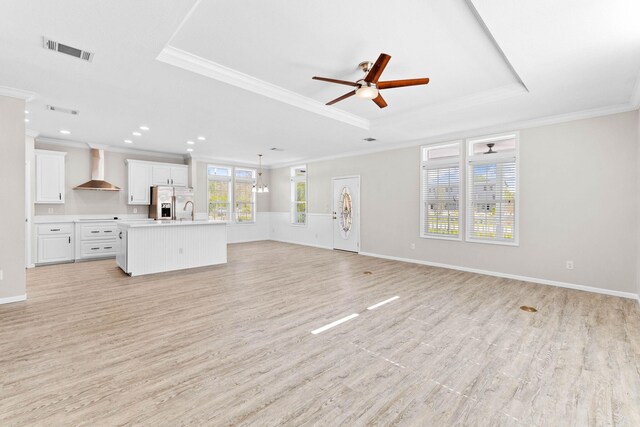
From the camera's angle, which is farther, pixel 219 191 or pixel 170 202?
pixel 219 191

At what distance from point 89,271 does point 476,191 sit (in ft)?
24.3

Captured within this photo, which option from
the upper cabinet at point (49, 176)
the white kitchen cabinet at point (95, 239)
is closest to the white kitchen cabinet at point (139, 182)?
the white kitchen cabinet at point (95, 239)

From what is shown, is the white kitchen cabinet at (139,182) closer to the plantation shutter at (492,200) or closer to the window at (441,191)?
the window at (441,191)

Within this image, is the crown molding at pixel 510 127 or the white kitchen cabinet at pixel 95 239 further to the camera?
the white kitchen cabinet at pixel 95 239

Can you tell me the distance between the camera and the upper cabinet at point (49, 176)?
615 cm

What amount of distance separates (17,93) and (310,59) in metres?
3.73

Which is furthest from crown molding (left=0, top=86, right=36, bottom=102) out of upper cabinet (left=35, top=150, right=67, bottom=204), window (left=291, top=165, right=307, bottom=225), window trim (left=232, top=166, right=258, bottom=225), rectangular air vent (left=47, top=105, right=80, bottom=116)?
window (left=291, top=165, right=307, bottom=225)

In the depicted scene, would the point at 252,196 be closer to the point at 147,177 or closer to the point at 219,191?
the point at 219,191

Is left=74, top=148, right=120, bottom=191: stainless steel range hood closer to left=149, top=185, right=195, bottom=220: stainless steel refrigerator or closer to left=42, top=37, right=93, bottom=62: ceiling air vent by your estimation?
left=149, top=185, right=195, bottom=220: stainless steel refrigerator

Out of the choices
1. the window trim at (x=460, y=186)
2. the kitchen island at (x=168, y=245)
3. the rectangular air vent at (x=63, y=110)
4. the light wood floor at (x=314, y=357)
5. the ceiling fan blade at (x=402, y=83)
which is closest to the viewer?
the light wood floor at (x=314, y=357)

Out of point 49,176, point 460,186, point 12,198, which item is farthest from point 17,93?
point 460,186

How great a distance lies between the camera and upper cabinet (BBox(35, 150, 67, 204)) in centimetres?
615

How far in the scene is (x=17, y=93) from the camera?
12.1 ft

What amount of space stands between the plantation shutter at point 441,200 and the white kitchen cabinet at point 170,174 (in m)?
6.29
